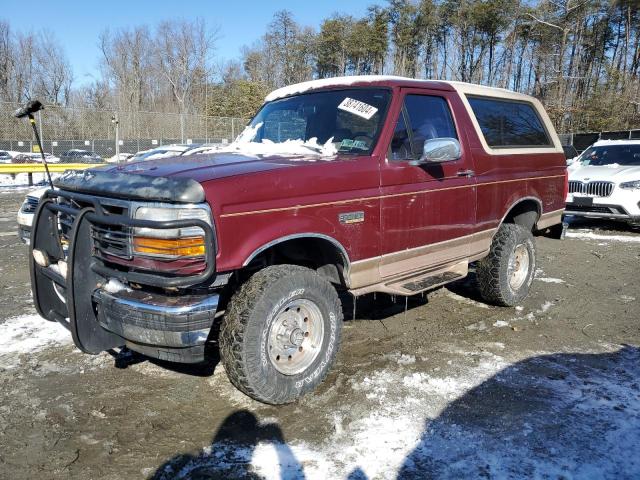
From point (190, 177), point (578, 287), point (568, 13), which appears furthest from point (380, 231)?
point (568, 13)

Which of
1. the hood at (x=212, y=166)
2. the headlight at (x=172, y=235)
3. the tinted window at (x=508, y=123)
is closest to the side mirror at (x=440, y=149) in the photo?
the hood at (x=212, y=166)

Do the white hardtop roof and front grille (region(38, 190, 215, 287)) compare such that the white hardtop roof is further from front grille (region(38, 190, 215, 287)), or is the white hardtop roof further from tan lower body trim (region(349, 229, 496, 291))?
front grille (region(38, 190, 215, 287))

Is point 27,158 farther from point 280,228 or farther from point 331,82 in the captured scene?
point 280,228

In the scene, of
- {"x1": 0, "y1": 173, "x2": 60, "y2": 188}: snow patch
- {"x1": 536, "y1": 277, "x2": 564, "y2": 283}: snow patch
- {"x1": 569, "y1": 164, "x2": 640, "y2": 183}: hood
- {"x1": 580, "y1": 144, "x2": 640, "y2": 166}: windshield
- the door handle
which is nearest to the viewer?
the door handle

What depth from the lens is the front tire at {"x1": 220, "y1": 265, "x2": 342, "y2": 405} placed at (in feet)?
9.93

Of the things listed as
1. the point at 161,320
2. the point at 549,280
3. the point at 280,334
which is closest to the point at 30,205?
the point at 161,320

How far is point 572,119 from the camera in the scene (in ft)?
121

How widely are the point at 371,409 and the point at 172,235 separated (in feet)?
5.46

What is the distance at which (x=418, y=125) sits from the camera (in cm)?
417

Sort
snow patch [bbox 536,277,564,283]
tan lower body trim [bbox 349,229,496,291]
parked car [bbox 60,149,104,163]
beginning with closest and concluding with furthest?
tan lower body trim [bbox 349,229,496,291], snow patch [bbox 536,277,564,283], parked car [bbox 60,149,104,163]

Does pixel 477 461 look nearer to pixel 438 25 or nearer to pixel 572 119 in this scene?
pixel 572 119

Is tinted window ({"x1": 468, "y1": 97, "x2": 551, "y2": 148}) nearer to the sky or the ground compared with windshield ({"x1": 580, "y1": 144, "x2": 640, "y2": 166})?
nearer to the sky

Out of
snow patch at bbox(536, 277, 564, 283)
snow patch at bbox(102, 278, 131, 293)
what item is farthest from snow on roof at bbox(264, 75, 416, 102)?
snow patch at bbox(536, 277, 564, 283)

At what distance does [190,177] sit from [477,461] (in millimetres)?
2212
